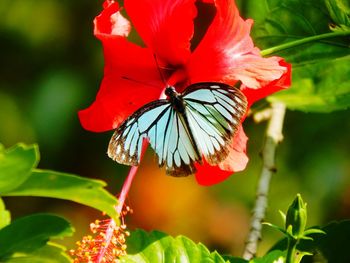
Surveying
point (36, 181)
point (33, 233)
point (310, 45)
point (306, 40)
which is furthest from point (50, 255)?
point (310, 45)

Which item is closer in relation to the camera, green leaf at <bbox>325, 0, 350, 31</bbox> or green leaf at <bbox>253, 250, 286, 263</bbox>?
green leaf at <bbox>253, 250, 286, 263</bbox>

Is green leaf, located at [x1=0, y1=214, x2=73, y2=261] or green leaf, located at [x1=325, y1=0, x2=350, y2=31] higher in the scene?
green leaf, located at [x1=325, y1=0, x2=350, y2=31]

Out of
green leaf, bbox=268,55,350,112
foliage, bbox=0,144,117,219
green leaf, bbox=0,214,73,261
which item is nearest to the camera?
foliage, bbox=0,144,117,219

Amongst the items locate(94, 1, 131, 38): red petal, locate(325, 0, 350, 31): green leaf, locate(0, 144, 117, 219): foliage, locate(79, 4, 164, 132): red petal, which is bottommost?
locate(0, 144, 117, 219): foliage

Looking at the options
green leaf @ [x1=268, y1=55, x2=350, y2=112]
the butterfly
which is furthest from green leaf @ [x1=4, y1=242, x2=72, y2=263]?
green leaf @ [x1=268, y1=55, x2=350, y2=112]

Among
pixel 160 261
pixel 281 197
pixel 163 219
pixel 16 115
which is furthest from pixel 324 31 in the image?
pixel 16 115

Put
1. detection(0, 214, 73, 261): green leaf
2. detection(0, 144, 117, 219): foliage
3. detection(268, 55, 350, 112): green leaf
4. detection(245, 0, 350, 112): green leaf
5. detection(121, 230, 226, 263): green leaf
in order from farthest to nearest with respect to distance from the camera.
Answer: detection(268, 55, 350, 112): green leaf → detection(245, 0, 350, 112): green leaf → detection(121, 230, 226, 263): green leaf → detection(0, 214, 73, 261): green leaf → detection(0, 144, 117, 219): foliage

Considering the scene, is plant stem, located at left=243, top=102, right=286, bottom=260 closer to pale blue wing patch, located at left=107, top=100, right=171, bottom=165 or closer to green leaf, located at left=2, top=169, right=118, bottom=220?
pale blue wing patch, located at left=107, top=100, right=171, bottom=165
